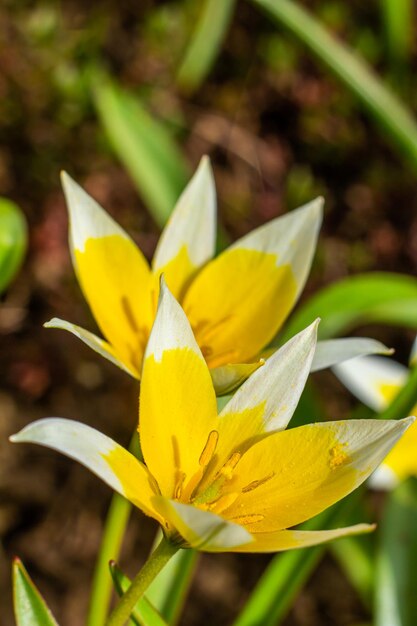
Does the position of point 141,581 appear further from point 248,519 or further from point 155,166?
point 155,166

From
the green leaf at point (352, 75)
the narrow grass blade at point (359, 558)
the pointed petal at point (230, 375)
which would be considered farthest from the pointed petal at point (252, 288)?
the green leaf at point (352, 75)

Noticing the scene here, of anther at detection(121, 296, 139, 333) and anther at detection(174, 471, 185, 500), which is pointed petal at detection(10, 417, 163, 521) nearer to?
anther at detection(174, 471, 185, 500)

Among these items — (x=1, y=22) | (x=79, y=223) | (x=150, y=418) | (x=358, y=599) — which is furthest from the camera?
(x=1, y=22)

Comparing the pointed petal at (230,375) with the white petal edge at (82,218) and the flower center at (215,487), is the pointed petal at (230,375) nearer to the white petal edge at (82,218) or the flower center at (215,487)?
the flower center at (215,487)

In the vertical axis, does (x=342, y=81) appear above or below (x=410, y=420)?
above

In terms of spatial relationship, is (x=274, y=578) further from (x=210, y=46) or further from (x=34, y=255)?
(x=210, y=46)

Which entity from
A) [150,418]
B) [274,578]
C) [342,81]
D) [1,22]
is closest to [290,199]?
[342,81]
